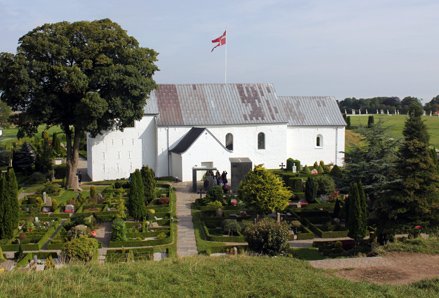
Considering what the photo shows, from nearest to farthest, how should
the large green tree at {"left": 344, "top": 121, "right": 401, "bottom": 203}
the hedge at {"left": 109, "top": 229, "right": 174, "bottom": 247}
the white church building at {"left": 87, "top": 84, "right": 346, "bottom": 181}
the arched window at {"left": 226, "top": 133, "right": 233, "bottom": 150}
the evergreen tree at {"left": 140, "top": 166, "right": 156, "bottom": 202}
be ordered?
the hedge at {"left": 109, "top": 229, "right": 174, "bottom": 247} → the large green tree at {"left": 344, "top": 121, "right": 401, "bottom": 203} → the evergreen tree at {"left": 140, "top": 166, "right": 156, "bottom": 202} → the white church building at {"left": 87, "top": 84, "right": 346, "bottom": 181} → the arched window at {"left": 226, "top": 133, "right": 233, "bottom": 150}

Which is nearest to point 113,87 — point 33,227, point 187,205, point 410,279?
point 187,205

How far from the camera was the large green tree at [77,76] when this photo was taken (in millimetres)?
26922

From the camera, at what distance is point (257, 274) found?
1196cm

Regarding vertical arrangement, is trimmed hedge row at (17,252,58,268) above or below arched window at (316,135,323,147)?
below

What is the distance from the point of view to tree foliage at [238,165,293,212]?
21391mm

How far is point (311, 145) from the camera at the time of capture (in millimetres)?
38906

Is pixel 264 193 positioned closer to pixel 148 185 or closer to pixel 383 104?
pixel 148 185

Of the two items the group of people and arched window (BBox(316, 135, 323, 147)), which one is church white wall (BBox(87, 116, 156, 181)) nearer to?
the group of people

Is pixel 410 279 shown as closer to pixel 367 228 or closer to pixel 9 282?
pixel 367 228

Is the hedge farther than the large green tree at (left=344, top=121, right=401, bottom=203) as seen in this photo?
No

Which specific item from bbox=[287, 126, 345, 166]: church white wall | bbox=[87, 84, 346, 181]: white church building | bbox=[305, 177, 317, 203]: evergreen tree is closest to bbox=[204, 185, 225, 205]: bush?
bbox=[305, 177, 317, 203]: evergreen tree

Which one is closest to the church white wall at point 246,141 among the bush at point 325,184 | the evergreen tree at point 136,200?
the bush at point 325,184

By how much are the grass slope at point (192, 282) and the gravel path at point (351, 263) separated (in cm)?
87

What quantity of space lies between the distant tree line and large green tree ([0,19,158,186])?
2879 inches
